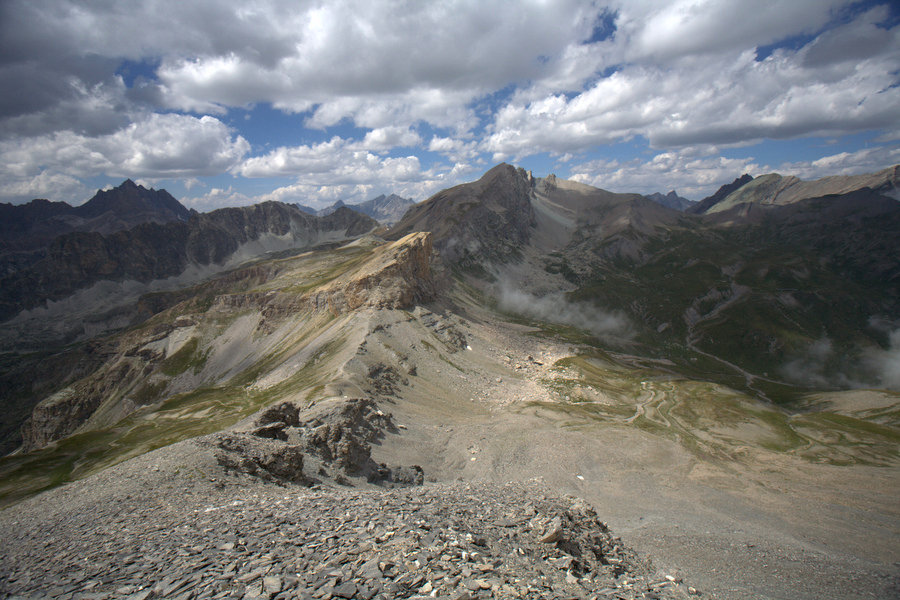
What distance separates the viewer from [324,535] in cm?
1888

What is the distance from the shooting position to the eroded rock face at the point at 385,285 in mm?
137375

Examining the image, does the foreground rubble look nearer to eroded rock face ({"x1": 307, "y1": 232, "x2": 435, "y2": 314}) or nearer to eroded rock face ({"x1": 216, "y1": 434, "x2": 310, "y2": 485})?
eroded rock face ({"x1": 216, "y1": 434, "x2": 310, "y2": 485})

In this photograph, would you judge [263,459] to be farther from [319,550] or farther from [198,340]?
[198,340]

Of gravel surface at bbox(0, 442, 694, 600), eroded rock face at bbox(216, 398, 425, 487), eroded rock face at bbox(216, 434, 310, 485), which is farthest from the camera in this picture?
eroded rock face at bbox(216, 398, 425, 487)

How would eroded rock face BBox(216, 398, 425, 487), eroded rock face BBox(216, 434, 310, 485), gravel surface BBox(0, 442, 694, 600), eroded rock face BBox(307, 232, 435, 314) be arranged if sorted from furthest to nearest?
eroded rock face BBox(307, 232, 435, 314)
eroded rock face BBox(216, 398, 425, 487)
eroded rock face BBox(216, 434, 310, 485)
gravel surface BBox(0, 442, 694, 600)

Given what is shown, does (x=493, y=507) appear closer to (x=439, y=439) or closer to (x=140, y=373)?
(x=439, y=439)

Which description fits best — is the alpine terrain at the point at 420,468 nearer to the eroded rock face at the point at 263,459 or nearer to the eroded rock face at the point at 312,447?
the eroded rock face at the point at 263,459

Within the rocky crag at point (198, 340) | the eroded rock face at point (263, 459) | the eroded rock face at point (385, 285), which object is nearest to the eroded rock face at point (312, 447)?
the eroded rock face at point (263, 459)

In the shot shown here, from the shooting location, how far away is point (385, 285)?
461 ft

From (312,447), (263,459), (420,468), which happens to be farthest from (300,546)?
(420,468)

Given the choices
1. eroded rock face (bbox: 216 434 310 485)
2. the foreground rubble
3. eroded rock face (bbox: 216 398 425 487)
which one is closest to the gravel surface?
the foreground rubble

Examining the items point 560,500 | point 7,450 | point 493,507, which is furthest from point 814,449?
point 7,450

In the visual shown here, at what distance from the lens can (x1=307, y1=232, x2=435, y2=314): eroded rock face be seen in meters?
137

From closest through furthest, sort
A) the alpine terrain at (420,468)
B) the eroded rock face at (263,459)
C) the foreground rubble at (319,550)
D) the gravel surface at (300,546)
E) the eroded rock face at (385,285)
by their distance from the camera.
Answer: the foreground rubble at (319,550), the gravel surface at (300,546), the alpine terrain at (420,468), the eroded rock face at (263,459), the eroded rock face at (385,285)
